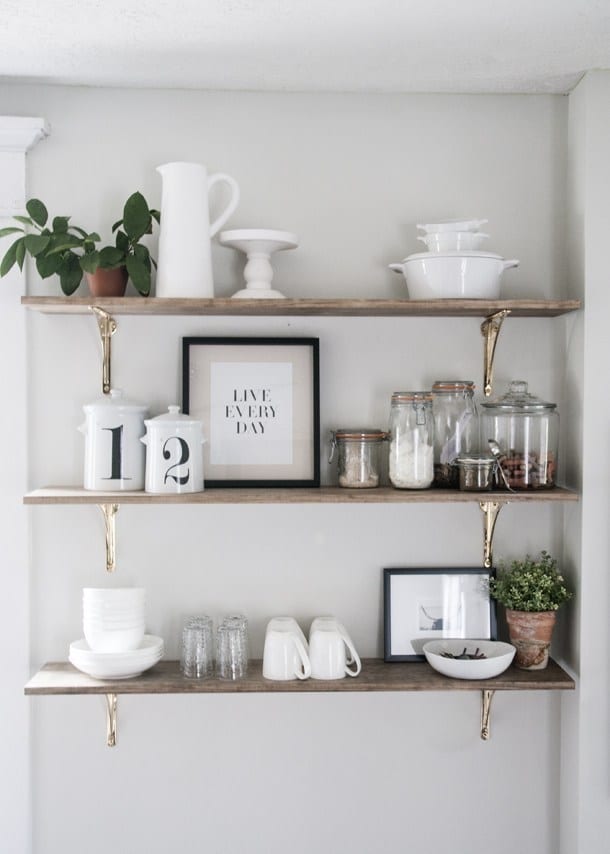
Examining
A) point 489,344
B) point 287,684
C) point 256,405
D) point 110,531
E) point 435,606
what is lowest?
point 287,684

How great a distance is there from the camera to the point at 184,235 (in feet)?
6.18

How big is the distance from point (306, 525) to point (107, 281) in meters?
0.73

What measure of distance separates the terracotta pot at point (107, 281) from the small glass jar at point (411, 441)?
2.17 ft

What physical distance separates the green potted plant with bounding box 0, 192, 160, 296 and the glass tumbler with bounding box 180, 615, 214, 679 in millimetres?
752

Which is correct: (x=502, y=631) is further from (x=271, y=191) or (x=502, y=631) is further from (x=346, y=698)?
(x=271, y=191)

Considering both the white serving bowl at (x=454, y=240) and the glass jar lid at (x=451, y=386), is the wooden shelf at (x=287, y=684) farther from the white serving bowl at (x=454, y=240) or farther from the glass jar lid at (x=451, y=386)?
the white serving bowl at (x=454, y=240)

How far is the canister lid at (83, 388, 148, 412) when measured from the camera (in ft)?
6.26

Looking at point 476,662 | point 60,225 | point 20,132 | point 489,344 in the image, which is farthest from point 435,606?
point 20,132

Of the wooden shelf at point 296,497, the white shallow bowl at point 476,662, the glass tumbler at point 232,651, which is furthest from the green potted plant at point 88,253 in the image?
the white shallow bowl at point 476,662

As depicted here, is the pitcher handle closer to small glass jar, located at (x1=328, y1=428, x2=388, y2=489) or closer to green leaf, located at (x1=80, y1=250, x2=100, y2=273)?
green leaf, located at (x1=80, y1=250, x2=100, y2=273)

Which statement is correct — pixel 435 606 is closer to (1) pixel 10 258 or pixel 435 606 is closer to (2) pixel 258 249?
(2) pixel 258 249

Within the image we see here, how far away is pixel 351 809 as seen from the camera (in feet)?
6.88

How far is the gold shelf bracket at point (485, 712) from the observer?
2068mm

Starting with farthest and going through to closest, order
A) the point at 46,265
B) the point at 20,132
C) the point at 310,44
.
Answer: the point at 20,132, the point at 46,265, the point at 310,44
